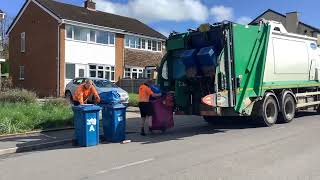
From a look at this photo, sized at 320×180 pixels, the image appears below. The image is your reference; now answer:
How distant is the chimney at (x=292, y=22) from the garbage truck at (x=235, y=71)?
36.2m

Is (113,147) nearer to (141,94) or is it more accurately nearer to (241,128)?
(141,94)

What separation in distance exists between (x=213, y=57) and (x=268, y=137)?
269cm

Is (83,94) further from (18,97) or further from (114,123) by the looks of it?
(18,97)

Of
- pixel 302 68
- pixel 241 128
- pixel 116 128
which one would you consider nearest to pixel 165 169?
pixel 116 128

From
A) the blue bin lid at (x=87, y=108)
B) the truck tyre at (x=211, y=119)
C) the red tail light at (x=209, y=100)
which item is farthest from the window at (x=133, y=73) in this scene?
the blue bin lid at (x=87, y=108)

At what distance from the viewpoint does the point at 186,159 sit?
960 cm

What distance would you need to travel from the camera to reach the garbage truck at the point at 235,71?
13.6 meters

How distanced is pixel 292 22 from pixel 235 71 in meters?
40.7

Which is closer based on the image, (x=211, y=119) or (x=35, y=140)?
(x=35, y=140)

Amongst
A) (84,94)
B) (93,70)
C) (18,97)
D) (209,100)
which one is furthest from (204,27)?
(93,70)

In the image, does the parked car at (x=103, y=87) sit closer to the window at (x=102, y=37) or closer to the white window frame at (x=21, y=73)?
the window at (x=102, y=37)

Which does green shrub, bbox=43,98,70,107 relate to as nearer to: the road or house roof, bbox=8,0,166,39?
the road

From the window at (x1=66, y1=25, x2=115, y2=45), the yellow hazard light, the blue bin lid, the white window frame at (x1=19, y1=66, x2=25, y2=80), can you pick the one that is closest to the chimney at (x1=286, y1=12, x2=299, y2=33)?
the window at (x1=66, y1=25, x2=115, y2=45)

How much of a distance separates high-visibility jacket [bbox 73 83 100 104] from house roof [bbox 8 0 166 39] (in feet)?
76.7
